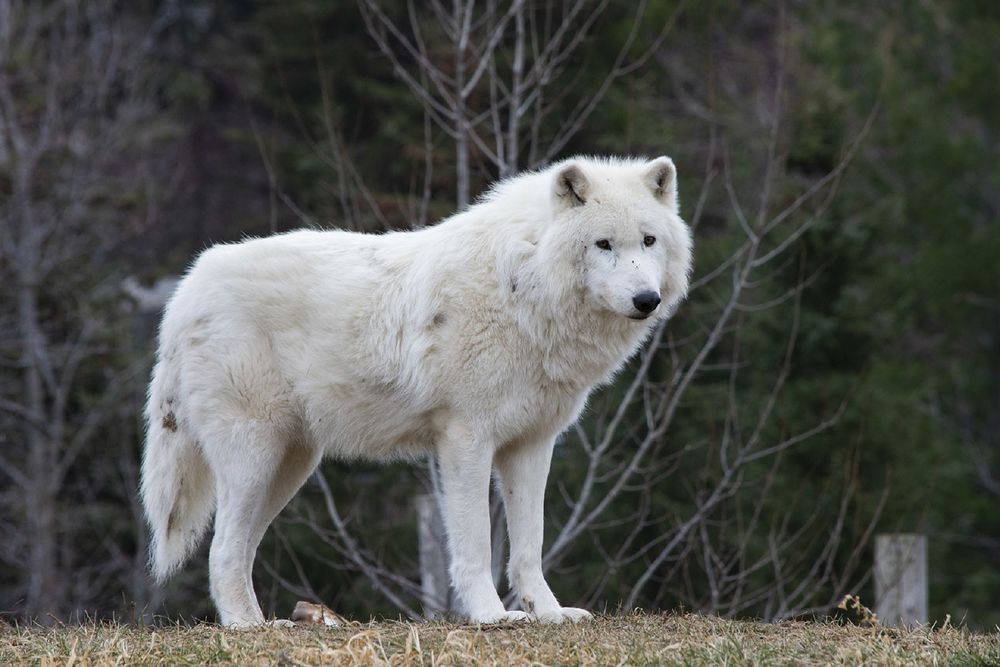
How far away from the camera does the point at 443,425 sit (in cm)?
604

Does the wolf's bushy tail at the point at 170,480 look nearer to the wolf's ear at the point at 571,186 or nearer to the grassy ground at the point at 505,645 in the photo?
the grassy ground at the point at 505,645

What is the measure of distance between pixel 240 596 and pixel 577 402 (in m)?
1.81

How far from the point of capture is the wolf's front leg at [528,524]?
596 centimetres

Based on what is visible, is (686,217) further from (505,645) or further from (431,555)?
(505,645)

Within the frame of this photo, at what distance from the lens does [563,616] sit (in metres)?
5.86

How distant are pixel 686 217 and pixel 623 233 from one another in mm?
4855

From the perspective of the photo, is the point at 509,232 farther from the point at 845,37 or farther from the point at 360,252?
the point at 845,37

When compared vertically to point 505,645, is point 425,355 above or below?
above

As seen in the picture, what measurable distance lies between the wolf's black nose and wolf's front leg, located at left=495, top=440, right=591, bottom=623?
0.91 metres

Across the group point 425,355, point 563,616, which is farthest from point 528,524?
point 425,355

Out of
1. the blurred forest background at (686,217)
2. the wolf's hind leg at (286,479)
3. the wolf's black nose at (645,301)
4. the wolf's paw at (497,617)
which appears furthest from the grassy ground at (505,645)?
the blurred forest background at (686,217)

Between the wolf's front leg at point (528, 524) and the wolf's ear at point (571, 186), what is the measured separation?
1142 mm

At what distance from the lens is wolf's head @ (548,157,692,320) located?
18.9ft

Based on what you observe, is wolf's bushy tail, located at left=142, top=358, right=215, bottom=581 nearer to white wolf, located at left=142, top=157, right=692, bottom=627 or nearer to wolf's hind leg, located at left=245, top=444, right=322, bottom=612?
white wolf, located at left=142, top=157, right=692, bottom=627
